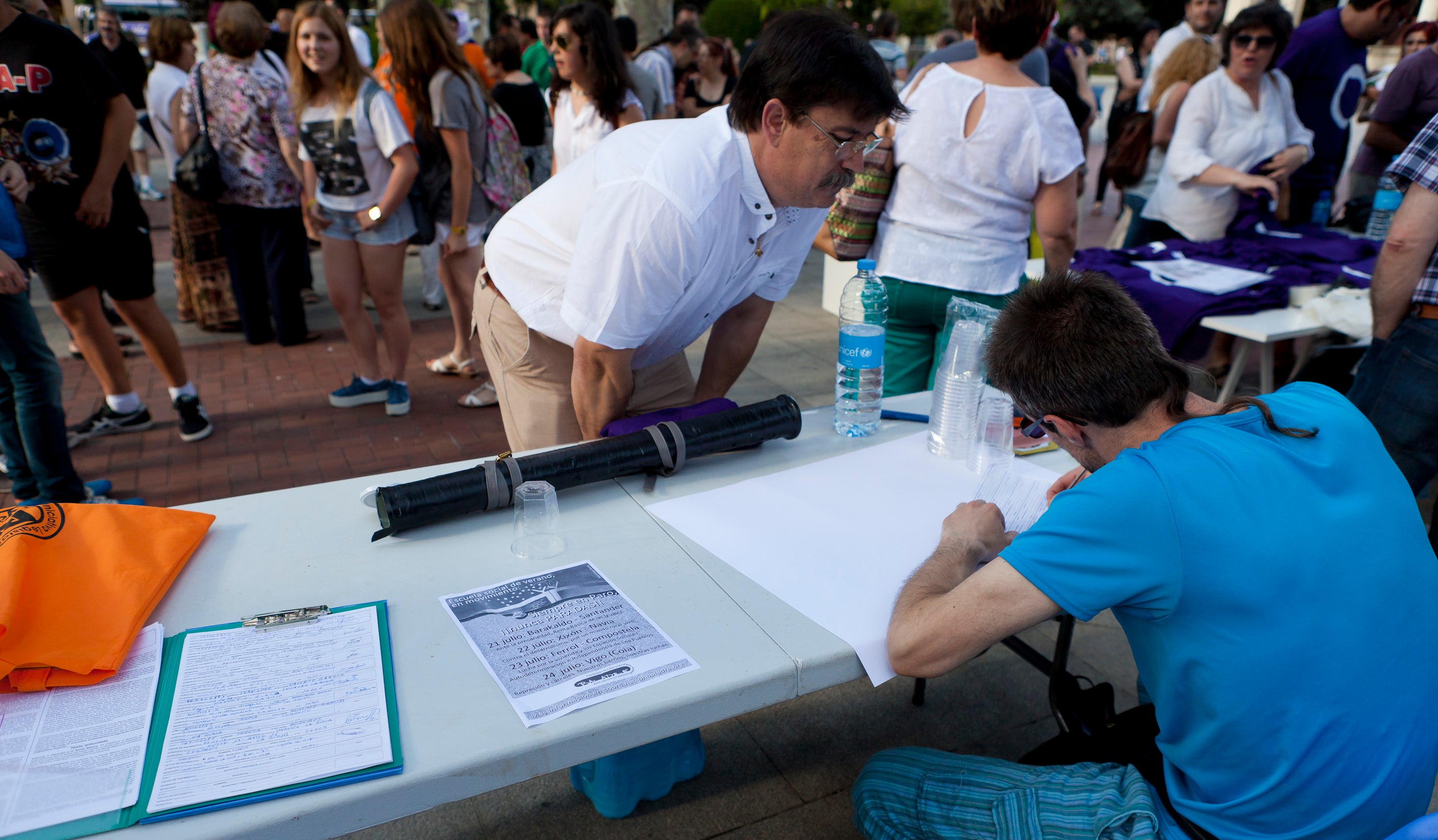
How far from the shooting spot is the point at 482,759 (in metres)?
1.06

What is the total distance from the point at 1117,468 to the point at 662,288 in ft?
3.05

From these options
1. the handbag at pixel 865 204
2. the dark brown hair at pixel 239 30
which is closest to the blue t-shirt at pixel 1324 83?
the handbag at pixel 865 204

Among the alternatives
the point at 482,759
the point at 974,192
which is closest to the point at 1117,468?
the point at 482,759

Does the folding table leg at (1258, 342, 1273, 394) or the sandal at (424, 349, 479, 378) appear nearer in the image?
the folding table leg at (1258, 342, 1273, 394)

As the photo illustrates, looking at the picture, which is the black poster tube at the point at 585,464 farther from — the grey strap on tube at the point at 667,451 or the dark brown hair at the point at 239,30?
the dark brown hair at the point at 239,30

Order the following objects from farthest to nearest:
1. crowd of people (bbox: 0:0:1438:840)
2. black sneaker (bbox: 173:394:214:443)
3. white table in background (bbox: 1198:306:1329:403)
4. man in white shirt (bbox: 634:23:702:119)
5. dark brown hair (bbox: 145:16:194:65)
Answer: man in white shirt (bbox: 634:23:702:119)
dark brown hair (bbox: 145:16:194:65)
black sneaker (bbox: 173:394:214:443)
white table in background (bbox: 1198:306:1329:403)
crowd of people (bbox: 0:0:1438:840)

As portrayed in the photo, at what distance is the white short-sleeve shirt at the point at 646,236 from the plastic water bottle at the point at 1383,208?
3.38m

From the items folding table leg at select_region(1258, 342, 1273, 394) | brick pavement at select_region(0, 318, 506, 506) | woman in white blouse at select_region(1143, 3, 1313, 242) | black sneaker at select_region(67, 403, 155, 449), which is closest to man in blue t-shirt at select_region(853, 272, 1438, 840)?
folding table leg at select_region(1258, 342, 1273, 394)

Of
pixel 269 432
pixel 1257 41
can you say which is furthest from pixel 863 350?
pixel 269 432

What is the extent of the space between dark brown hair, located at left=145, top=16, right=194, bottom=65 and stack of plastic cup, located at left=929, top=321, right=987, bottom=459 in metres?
5.25

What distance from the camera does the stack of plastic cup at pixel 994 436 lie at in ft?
6.14

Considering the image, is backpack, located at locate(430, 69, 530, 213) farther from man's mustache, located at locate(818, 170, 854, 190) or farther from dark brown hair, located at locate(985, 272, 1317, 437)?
dark brown hair, located at locate(985, 272, 1317, 437)

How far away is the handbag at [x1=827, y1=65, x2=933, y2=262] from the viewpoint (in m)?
Answer: 2.73

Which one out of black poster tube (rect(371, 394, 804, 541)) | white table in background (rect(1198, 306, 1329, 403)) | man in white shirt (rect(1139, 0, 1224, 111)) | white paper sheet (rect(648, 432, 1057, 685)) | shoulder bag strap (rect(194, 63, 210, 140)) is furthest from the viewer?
man in white shirt (rect(1139, 0, 1224, 111))
